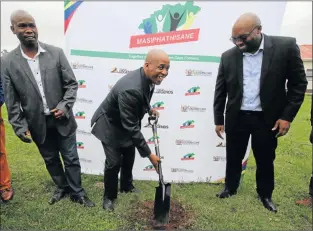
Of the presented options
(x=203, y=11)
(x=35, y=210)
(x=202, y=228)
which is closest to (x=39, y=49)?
(x=35, y=210)

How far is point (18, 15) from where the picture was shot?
3.18m

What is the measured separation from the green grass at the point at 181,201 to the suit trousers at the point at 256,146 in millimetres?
324

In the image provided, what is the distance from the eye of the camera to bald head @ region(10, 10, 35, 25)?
10.4 feet

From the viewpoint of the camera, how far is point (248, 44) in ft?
10.4

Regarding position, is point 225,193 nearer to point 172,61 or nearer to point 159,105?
point 159,105

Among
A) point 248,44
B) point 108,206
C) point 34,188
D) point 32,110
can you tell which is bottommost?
point 34,188

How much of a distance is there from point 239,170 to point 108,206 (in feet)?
5.45

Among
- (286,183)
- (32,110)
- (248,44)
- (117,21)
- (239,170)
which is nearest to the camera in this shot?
(248,44)

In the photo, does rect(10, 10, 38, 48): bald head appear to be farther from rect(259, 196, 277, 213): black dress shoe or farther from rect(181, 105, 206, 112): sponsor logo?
rect(259, 196, 277, 213): black dress shoe

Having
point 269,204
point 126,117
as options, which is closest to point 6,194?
point 126,117

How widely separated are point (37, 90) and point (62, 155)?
831 mm

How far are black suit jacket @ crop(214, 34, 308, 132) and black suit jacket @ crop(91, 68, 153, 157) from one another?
38.5 inches

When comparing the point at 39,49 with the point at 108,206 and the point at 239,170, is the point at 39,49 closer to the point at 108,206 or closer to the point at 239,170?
the point at 108,206

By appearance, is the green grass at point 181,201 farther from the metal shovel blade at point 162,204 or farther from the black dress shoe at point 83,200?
the metal shovel blade at point 162,204
